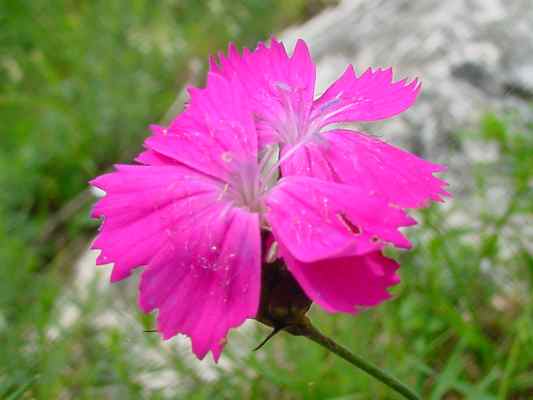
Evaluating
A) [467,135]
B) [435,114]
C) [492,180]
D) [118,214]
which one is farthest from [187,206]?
[435,114]

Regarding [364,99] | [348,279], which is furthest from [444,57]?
[348,279]

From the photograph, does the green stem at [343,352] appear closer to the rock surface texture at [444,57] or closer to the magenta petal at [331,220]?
the magenta petal at [331,220]

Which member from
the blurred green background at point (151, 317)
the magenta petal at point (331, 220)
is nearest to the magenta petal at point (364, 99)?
the magenta petal at point (331, 220)

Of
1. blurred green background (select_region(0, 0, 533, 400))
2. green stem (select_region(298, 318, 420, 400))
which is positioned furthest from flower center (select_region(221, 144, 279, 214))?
blurred green background (select_region(0, 0, 533, 400))

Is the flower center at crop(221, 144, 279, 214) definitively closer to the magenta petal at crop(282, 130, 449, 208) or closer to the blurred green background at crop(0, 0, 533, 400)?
the magenta petal at crop(282, 130, 449, 208)

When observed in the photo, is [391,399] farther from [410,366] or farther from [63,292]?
[63,292]

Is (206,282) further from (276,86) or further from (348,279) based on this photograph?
(276,86)
